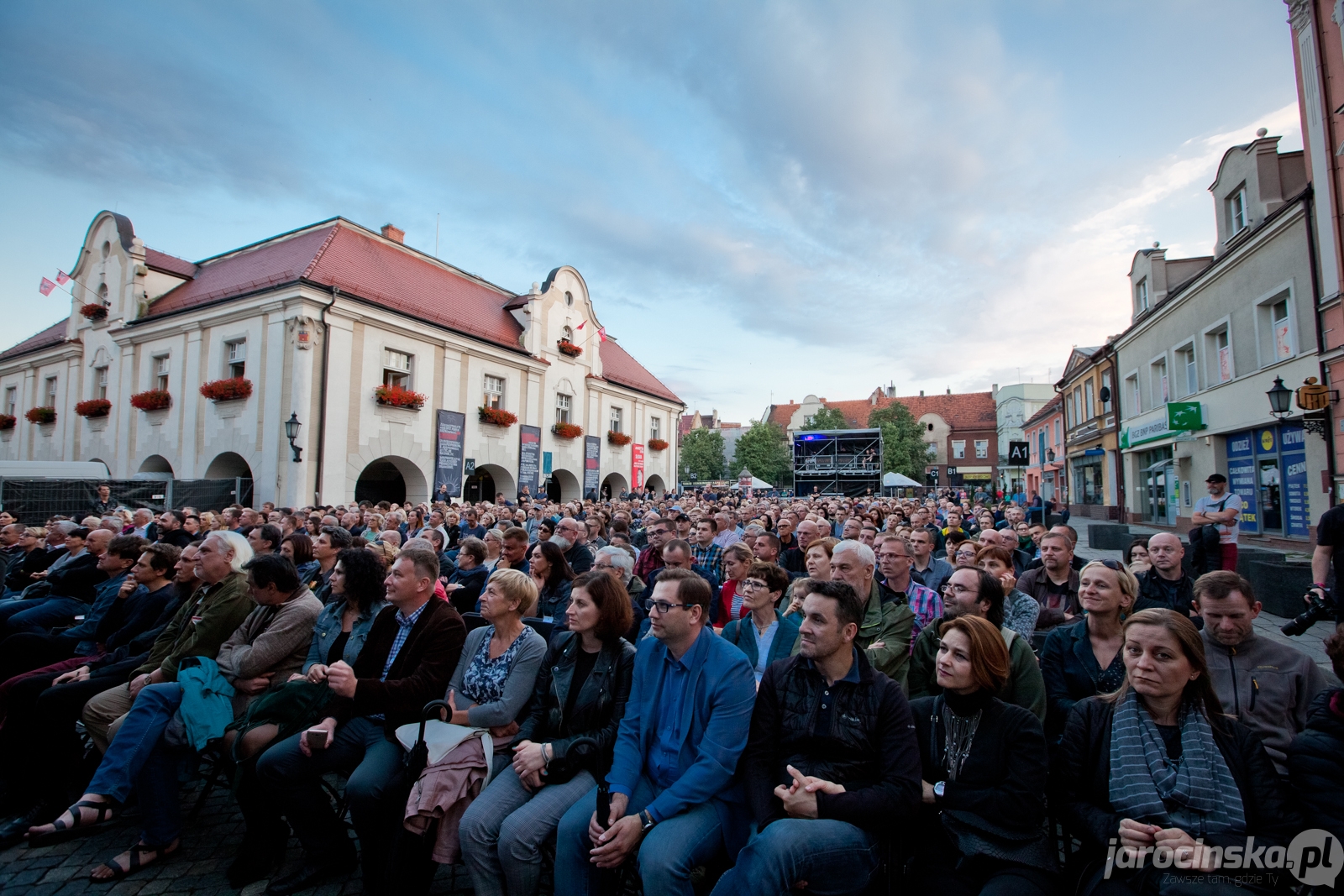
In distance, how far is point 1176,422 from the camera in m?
16.4

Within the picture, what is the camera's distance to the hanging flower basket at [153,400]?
20.9 m

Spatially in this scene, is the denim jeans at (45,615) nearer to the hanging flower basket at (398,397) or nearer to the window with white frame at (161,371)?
the hanging flower basket at (398,397)

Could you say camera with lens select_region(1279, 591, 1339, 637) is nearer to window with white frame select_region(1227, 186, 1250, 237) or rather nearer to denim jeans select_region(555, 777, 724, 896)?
denim jeans select_region(555, 777, 724, 896)

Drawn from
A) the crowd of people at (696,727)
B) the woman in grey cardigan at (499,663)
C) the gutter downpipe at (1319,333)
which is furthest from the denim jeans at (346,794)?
the gutter downpipe at (1319,333)

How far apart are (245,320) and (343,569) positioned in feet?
63.0

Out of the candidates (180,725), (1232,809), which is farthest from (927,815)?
(180,725)

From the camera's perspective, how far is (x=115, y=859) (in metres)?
3.48

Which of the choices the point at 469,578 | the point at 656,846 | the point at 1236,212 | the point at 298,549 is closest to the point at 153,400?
the point at 298,549

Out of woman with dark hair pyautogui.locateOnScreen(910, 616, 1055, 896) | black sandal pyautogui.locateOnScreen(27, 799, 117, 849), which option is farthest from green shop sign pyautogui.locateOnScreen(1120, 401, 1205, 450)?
black sandal pyautogui.locateOnScreen(27, 799, 117, 849)

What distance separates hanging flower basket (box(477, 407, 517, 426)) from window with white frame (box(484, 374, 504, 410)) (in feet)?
0.87

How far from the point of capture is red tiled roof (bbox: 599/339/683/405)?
32453 millimetres

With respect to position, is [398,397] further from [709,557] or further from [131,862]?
[131,862]

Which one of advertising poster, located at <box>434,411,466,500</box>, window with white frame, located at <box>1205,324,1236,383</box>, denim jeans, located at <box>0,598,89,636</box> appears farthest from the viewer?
advertising poster, located at <box>434,411,466,500</box>

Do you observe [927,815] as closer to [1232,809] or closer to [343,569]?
[1232,809]
